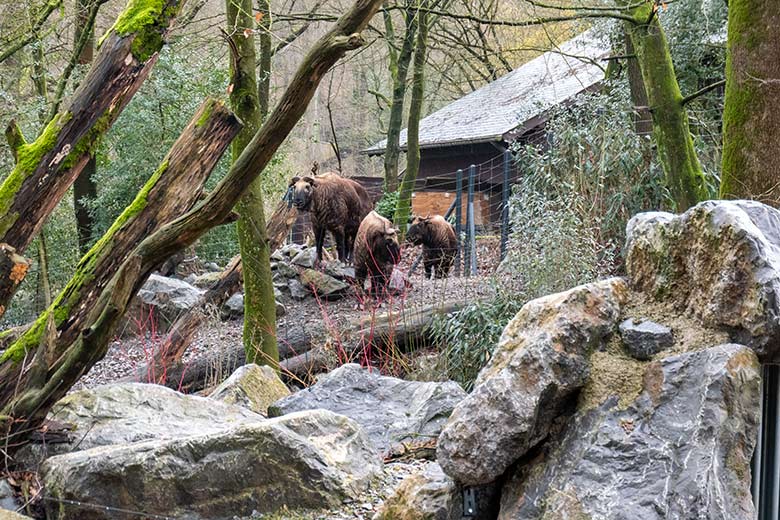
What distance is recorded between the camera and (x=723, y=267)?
2750mm

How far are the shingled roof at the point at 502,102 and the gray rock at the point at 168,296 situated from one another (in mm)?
7921

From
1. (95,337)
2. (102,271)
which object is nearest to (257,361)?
(102,271)

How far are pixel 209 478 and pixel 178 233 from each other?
1237mm

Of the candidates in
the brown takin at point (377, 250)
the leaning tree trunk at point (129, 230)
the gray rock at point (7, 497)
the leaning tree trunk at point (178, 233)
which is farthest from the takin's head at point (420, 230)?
the gray rock at point (7, 497)

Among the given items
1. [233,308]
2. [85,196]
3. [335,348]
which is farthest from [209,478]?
[85,196]

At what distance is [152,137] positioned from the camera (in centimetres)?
1477

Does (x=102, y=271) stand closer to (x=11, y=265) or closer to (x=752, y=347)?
(x=11, y=265)

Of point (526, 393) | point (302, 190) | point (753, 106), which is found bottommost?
point (526, 393)

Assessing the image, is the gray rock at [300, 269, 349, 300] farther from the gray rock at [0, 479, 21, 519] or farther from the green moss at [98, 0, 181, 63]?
the gray rock at [0, 479, 21, 519]

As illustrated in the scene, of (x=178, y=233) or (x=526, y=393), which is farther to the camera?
(x=178, y=233)

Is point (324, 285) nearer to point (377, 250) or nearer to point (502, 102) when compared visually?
point (377, 250)

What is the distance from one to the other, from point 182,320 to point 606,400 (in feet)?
23.4

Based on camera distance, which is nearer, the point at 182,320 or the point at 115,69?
the point at 115,69

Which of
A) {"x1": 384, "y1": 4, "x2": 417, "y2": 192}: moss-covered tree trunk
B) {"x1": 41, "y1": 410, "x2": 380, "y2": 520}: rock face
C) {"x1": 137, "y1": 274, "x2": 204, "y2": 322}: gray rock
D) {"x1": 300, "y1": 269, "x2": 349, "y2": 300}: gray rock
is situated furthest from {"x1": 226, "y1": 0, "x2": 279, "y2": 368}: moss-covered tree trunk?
{"x1": 384, "y1": 4, "x2": 417, "y2": 192}: moss-covered tree trunk
